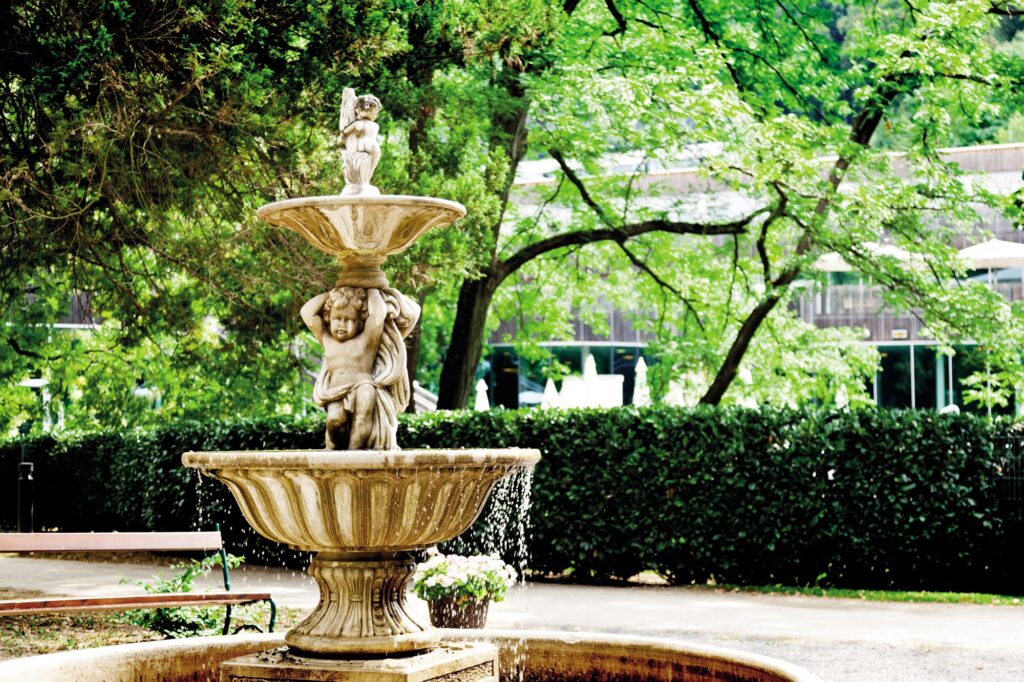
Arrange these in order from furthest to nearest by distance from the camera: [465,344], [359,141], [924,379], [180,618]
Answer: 1. [924,379]
2. [465,344]
3. [180,618]
4. [359,141]

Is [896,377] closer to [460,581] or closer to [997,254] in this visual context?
[997,254]

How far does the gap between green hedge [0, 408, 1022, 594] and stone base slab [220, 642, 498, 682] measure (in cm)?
886

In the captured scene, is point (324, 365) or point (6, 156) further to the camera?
point (6, 156)

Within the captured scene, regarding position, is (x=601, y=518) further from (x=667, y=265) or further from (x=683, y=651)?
(x=683, y=651)

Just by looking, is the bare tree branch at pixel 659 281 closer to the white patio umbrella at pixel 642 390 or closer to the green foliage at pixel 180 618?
the white patio umbrella at pixel 642 390

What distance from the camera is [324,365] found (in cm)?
661

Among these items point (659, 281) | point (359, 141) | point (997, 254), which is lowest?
point (359, 141)

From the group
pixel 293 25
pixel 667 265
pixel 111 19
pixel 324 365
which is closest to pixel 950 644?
pixel 324 365

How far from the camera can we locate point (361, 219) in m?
6.38

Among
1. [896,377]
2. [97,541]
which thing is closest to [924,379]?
[896,377]

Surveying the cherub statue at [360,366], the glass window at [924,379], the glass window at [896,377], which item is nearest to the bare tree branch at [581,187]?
the cherub statue at [360,366]

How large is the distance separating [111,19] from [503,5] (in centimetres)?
381

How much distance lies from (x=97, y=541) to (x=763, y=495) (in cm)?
792

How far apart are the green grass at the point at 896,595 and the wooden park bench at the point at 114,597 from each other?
22.4 feet
